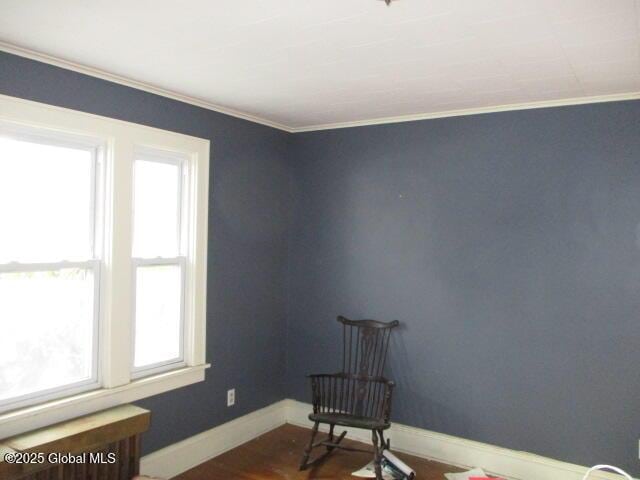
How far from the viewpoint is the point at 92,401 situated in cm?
274

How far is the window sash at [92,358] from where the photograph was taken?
248 centimetres

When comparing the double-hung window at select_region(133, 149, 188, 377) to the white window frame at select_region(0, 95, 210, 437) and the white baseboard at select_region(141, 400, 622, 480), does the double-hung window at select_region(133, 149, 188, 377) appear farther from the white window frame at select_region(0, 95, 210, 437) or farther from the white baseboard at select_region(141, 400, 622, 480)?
the white baseboard at select_region(141, 400, 622, 480)

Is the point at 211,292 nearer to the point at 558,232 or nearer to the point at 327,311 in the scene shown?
the point at 327,311

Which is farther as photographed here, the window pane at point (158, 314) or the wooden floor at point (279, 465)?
the wooden floor at point (279, 465)

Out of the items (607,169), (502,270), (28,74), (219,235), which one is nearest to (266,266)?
(219,235)

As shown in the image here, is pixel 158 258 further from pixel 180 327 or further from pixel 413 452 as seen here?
pixel 413 452

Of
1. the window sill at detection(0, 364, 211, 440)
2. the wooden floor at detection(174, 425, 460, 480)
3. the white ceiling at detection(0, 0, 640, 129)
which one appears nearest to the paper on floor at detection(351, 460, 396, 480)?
the wooden floor at detection(174, 425, 460, 480)

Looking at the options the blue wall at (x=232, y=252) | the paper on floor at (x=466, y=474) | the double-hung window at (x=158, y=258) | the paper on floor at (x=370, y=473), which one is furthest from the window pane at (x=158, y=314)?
the paper on floor at (x=466, y=474)

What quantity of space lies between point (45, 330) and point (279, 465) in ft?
5.76

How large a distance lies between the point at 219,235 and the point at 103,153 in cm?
100

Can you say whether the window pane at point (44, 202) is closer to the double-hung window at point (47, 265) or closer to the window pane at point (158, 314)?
the double-hung window at point (47, 265)

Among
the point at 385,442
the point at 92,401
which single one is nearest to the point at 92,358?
the point at 92,401

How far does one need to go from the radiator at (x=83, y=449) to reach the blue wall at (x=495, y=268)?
1.70 meters

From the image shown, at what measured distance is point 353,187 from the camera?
3.96 meters
